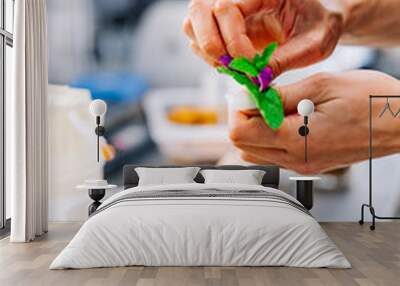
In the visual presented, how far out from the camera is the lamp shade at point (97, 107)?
726 centimetres

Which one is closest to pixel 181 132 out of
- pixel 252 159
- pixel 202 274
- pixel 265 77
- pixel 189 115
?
pixel 189 115

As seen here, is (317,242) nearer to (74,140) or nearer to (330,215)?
(330,215)

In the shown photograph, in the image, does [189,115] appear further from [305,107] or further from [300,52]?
[300,52]

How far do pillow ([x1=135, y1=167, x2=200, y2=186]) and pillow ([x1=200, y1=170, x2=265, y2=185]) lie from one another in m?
0.21

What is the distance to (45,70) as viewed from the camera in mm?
6969

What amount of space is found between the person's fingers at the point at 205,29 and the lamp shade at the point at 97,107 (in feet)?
4.60

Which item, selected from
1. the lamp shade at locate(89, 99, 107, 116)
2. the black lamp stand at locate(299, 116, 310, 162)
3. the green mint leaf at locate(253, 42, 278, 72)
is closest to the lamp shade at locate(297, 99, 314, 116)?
the black lamp stand at locate(299, 116, 310, 162)

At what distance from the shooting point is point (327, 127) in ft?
24.6

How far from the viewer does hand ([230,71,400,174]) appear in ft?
24.5

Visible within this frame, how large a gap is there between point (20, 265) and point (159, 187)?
153 centimetres

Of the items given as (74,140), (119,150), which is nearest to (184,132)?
(119,150)

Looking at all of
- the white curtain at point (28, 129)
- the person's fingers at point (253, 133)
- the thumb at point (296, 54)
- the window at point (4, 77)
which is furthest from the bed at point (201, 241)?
the thumb at point (296, 54)

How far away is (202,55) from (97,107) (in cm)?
145

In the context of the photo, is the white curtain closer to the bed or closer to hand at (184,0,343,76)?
the bed
